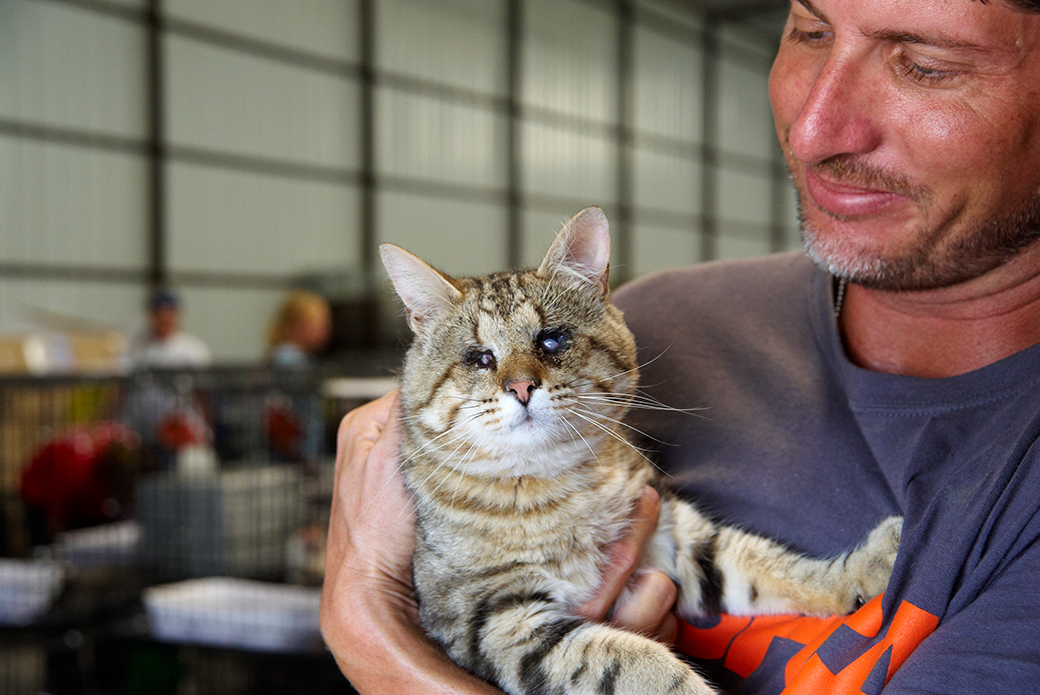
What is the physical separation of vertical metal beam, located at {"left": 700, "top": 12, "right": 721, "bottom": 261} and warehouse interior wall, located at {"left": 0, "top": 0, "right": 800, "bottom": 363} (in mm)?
836

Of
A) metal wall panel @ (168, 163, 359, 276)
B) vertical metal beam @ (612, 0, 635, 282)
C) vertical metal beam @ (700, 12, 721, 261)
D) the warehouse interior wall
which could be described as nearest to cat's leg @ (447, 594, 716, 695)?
the warehouse interior wall

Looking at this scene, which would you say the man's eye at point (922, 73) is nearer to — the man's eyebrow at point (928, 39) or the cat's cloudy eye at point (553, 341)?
the man's eyebrow at point (928, 39)

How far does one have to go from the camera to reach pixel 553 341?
155 cm

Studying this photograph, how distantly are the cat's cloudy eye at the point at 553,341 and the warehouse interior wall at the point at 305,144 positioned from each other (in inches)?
123

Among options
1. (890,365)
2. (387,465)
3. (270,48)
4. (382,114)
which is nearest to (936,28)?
(890,365)

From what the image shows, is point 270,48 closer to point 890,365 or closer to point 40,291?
point 40,291

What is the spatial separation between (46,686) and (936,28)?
3363 millimetres

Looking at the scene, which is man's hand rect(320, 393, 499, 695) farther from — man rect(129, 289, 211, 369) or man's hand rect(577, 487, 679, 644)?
man rect(129, 289, 211, 369)

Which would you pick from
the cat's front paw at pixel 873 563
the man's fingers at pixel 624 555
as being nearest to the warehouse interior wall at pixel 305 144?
the man's fingers at pixel 624 555

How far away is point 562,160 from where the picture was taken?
1238 centimetres

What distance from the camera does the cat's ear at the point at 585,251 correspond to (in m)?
1.52

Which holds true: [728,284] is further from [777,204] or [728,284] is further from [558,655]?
[777,204]

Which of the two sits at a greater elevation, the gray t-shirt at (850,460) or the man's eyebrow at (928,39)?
the man's eyebrow at (928,39)

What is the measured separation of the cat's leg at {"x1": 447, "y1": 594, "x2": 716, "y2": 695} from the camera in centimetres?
122
